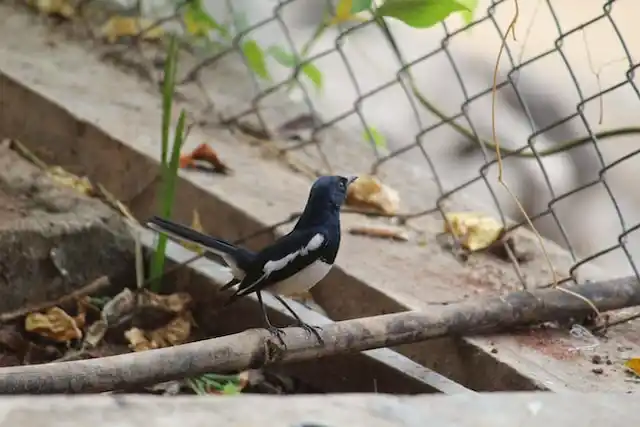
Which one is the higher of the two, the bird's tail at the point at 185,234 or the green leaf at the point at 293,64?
the green leaf at the point at 293,64

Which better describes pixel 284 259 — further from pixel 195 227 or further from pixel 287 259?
pixel 195 227

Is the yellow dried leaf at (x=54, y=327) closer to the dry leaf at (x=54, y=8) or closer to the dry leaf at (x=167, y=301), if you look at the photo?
the dry leaf at (x=167, y=301)

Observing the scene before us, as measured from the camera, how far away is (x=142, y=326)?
1504 mm

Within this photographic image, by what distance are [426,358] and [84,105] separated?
901mm

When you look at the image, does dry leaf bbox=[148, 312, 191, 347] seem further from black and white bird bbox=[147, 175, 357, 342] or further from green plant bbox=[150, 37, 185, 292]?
black and white bird bbox=[147, 175, 357, 342]

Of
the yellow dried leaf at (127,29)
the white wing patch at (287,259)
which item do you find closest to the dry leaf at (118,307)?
the white wing patch at (287,259)

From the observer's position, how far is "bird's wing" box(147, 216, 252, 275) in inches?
47.0

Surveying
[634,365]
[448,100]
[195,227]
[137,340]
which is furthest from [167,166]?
[448,100]

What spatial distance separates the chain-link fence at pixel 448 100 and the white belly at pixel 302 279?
23.4 inches

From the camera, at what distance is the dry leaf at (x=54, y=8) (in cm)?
228

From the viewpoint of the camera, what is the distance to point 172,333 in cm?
149

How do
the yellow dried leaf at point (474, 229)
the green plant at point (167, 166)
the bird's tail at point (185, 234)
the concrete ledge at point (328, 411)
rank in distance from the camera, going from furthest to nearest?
the yellow dried leaf at point (474, 229) → the green plant at point (167, 166) → the bird's tail at point (185, 234) → the concrete ledge at point (328, 411)

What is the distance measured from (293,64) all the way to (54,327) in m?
0.79

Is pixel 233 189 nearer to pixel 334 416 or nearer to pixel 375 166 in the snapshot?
pixel 375 166
